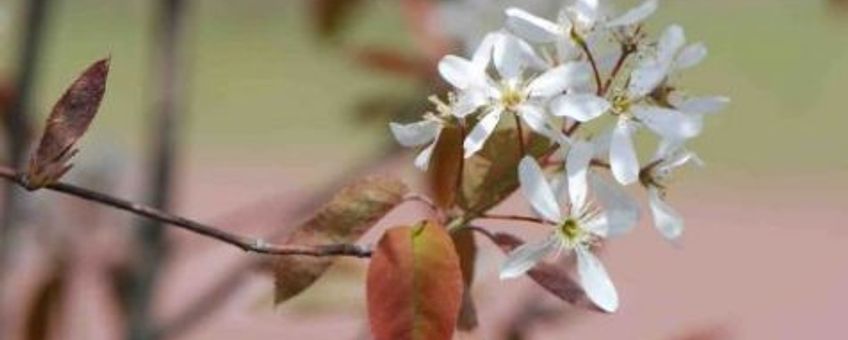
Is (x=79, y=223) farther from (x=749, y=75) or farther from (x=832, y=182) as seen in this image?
(x=749, y=75)

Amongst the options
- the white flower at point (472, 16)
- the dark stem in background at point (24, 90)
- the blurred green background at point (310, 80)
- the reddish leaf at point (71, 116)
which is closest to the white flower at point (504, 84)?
the reddish leaf at point (71, 116)

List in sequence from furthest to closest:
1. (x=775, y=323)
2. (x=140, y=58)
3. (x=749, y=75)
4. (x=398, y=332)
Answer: (x=749, y=75) → (x=140, y=58) → (x=775, y=323) → (x=398, y=332)

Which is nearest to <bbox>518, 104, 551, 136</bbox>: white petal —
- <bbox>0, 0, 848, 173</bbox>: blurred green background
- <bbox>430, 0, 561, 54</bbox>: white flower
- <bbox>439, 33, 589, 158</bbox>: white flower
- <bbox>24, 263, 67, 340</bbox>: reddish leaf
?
<bbox>439, 33, 589, 158</bbox>: white flower

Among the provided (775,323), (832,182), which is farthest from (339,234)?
(832,182)

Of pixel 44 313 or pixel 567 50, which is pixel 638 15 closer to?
pixel 567 50

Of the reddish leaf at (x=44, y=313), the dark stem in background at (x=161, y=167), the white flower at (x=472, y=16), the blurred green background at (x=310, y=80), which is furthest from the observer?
the blurred green background at (x=310, y=80)

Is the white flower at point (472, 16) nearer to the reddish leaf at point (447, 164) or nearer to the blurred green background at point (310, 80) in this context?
the reddish leaf at point (447, 164)
